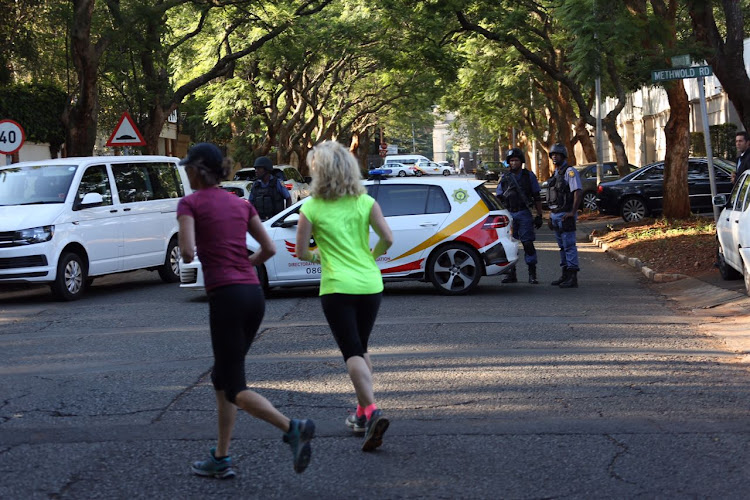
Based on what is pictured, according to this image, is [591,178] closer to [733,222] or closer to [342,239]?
[733,222]

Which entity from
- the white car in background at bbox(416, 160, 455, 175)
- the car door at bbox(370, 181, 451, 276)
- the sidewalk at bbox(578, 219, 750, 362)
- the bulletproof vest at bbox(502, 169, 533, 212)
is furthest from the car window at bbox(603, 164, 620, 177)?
the white car in background at bbox(416, 160, 455, 175)

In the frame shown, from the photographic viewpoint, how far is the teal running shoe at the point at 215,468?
17.1ft

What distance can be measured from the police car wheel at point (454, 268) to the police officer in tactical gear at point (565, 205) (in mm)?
1358

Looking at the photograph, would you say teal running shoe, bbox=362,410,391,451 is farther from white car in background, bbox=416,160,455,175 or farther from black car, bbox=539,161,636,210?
white car in background, bbox=416,160,455,175

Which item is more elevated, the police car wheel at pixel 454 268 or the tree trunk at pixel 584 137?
the tree trunk at pixel 584 137

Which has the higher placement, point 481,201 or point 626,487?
point 481,201

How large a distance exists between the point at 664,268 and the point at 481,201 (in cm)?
382

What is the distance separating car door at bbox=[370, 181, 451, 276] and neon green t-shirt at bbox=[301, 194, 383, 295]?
730cm

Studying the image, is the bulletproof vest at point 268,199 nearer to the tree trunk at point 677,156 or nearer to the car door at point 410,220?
the car door at point 410,220

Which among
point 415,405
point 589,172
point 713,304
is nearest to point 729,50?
point 713,304

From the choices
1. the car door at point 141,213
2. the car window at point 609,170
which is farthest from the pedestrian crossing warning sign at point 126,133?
the car window at point 609,170

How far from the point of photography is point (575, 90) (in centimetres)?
2759

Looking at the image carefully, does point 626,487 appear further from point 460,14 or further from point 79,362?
point 460,14

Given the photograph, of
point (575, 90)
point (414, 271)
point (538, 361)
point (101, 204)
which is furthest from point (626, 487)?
point (575, 90)
